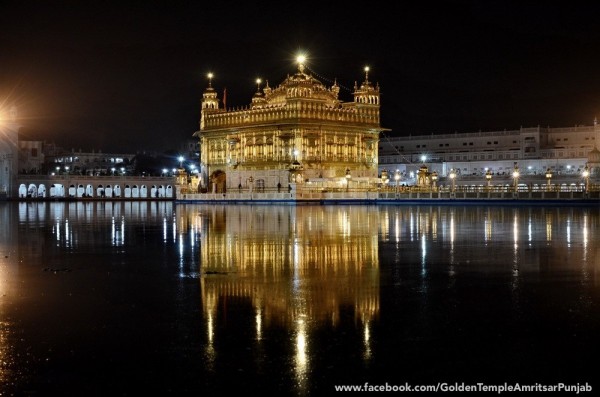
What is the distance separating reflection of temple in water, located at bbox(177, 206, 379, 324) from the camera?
9484 mm

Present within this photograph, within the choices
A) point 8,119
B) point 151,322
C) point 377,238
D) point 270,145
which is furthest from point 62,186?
point 151,322

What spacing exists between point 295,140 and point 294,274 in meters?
53.0

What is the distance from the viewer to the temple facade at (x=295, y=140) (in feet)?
214

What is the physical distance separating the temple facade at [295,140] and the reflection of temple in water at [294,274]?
136 feet

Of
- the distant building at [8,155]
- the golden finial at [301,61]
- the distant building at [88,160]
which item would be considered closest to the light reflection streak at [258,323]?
the golden finial at [301,61]

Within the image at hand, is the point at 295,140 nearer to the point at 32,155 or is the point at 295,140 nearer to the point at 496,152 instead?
the point at 496,152

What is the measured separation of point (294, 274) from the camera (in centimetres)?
1250

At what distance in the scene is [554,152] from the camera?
94312mm

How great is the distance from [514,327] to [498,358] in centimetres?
134

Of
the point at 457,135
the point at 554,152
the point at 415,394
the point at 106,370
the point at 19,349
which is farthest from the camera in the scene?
the point at 457,135

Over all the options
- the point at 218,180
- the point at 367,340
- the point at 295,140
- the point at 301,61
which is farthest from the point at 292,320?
the point at 218,180

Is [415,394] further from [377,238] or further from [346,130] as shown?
[346,130]

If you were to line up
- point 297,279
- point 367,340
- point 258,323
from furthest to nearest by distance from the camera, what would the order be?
point 297,279, point 258,323, point 367,340

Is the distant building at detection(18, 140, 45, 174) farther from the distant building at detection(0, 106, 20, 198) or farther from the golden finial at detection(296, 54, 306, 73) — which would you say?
the golden finial at detection(296, 54, 306, 73)
